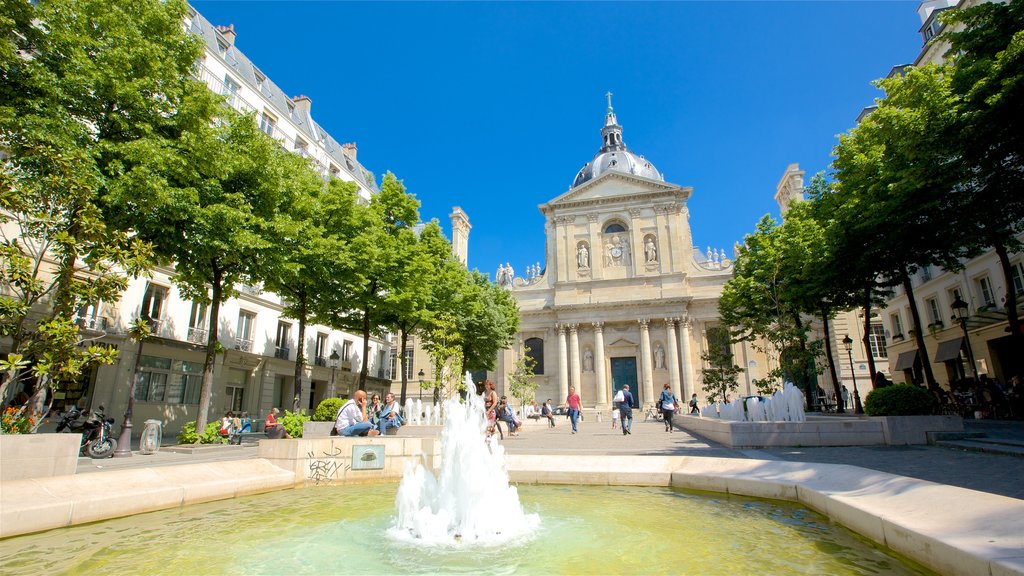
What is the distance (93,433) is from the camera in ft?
42.8

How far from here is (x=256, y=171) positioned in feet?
51.4

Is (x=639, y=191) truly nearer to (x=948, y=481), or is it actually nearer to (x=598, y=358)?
(x=598, y=358)

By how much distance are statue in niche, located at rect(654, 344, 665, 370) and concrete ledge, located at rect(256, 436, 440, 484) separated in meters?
37.6

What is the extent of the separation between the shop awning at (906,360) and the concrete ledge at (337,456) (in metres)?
32.0

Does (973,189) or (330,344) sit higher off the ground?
(973,189)

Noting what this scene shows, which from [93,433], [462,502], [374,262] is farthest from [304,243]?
[462,502]

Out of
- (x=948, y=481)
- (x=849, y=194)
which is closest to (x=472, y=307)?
(x=849, y=194)

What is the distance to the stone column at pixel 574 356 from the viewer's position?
44888 mm

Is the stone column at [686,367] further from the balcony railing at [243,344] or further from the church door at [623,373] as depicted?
the balcony railing at [243,344]

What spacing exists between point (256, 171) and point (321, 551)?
1386cm

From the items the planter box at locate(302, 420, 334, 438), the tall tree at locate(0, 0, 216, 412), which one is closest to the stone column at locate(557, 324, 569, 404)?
the planter box at locate(302, 420, 334, 438)

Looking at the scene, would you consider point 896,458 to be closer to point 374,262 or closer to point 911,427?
point 911,427

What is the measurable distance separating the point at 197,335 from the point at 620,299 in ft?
109

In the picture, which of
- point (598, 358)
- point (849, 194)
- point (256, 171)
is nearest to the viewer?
point (256, 171)
